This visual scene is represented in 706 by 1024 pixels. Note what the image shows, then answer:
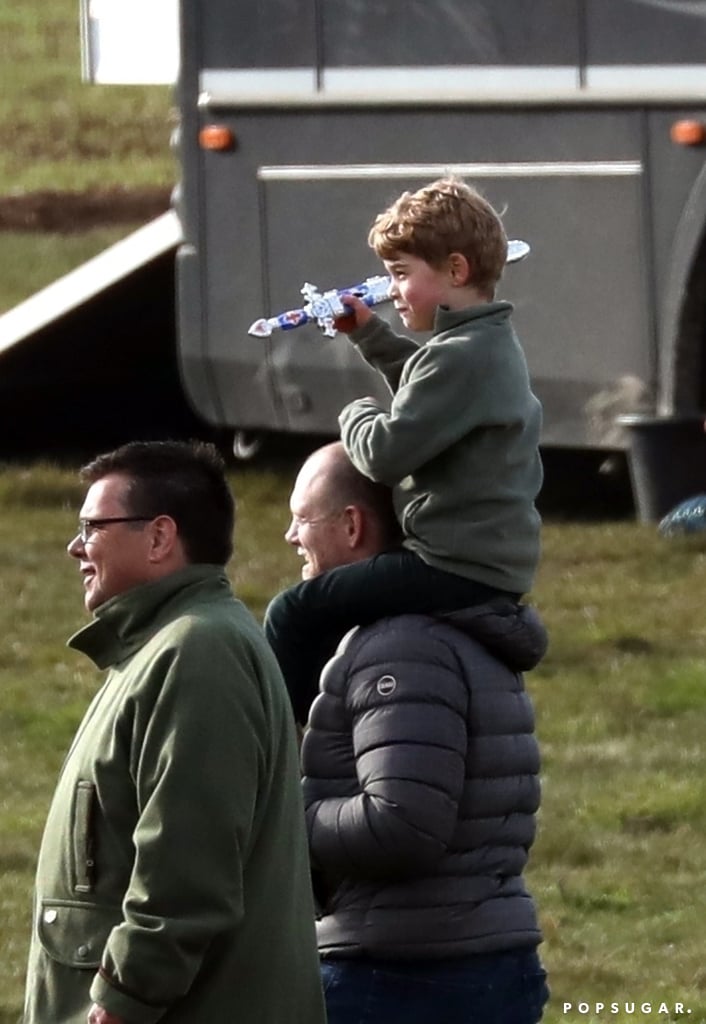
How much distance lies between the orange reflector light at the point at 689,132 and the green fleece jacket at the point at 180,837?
6142 millimetres

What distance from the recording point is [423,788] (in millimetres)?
3613

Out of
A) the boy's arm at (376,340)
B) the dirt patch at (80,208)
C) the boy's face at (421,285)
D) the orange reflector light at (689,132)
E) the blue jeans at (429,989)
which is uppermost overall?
the boy's face at (421,285)

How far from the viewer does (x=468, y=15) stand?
9.62 m

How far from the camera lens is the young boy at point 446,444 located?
3.73 metres

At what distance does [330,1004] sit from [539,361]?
20.0 ft

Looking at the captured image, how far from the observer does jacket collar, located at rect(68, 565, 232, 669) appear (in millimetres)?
3299

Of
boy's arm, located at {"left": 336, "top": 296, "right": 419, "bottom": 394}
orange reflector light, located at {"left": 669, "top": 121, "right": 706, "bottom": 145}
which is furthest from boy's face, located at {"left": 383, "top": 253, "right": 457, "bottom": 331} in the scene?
orange reflector light, located at {"left": 669, "top": 121, "right": 706, "bottom": 145}

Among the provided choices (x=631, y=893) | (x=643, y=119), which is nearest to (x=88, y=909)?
(x=631, y=893)

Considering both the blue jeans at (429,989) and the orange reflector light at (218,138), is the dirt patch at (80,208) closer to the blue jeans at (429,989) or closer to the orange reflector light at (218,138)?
the orange reflector light at (218,138)

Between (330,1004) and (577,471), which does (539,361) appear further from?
(330,1004)

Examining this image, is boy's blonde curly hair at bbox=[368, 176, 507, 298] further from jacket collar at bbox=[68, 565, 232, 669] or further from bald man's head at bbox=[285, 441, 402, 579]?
jacket collar at bbox=[68, 565, 232, 669]

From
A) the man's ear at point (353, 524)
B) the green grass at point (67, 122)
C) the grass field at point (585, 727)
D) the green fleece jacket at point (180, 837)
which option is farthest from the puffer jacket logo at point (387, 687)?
the green grass at point (67, 122)

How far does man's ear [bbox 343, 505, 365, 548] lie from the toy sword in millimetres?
286

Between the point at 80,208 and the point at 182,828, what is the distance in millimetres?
18877
